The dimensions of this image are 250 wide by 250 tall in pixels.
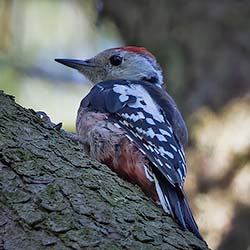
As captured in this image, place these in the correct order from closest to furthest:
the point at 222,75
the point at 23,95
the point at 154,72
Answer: the point at 154,72 → the point at 222,75 → the point at 23,95

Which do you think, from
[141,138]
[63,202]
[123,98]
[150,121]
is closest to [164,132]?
[150,121]

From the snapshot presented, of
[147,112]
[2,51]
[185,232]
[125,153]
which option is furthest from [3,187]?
[2,51]

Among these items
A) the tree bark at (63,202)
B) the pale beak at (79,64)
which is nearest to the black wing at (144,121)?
the tree bark at (63,202)

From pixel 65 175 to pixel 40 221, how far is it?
220mm

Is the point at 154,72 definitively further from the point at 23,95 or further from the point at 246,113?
the point at 23,95

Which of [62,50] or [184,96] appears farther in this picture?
[62,50]

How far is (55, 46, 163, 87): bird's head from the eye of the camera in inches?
164

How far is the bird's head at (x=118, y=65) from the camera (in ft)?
13.6

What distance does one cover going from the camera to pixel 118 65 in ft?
13.8

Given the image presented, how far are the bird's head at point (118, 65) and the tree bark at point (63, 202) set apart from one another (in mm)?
2113

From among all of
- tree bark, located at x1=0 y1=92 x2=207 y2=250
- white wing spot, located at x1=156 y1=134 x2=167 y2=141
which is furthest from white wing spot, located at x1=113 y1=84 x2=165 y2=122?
tree bark, located at x1=0 y1=92 x2=207 y2=250

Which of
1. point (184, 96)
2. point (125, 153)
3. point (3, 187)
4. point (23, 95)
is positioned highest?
point (3, 187)

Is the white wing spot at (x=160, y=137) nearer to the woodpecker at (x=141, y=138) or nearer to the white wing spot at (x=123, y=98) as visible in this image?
the woodpecker at (x=141, y=138)

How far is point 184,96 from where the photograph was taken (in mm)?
4691
